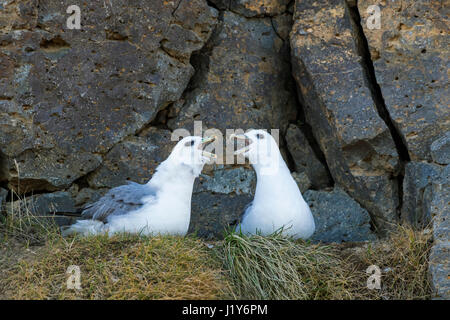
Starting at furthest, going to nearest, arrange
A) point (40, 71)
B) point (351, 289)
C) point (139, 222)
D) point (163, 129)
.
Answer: point (163, 129) → point (40, 71) → point (139, 222) → point (351, 289)

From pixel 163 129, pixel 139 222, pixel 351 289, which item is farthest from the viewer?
pixel 163 129

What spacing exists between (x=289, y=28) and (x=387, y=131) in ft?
4.46

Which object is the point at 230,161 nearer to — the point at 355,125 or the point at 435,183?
the point at 355,125

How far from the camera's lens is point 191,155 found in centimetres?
460

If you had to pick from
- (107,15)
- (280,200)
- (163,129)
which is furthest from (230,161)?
(107,15)

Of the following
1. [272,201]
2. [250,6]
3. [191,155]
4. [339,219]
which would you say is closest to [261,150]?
[272,201]

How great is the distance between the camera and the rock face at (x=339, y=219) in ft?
17.4

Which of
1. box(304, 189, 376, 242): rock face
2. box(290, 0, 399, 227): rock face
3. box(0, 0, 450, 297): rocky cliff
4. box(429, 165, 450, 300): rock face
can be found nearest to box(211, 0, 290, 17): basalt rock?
box(0, 0, 450, 297): rocky cliff

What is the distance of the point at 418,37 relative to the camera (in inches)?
201

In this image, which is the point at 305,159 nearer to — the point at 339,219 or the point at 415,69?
the point at 339,219

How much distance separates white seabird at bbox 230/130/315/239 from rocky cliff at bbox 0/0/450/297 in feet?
2.29

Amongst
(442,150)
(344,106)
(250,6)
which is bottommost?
(442,150)

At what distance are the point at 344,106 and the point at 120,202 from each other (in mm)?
1960

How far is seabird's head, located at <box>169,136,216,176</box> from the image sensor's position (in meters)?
4.57
